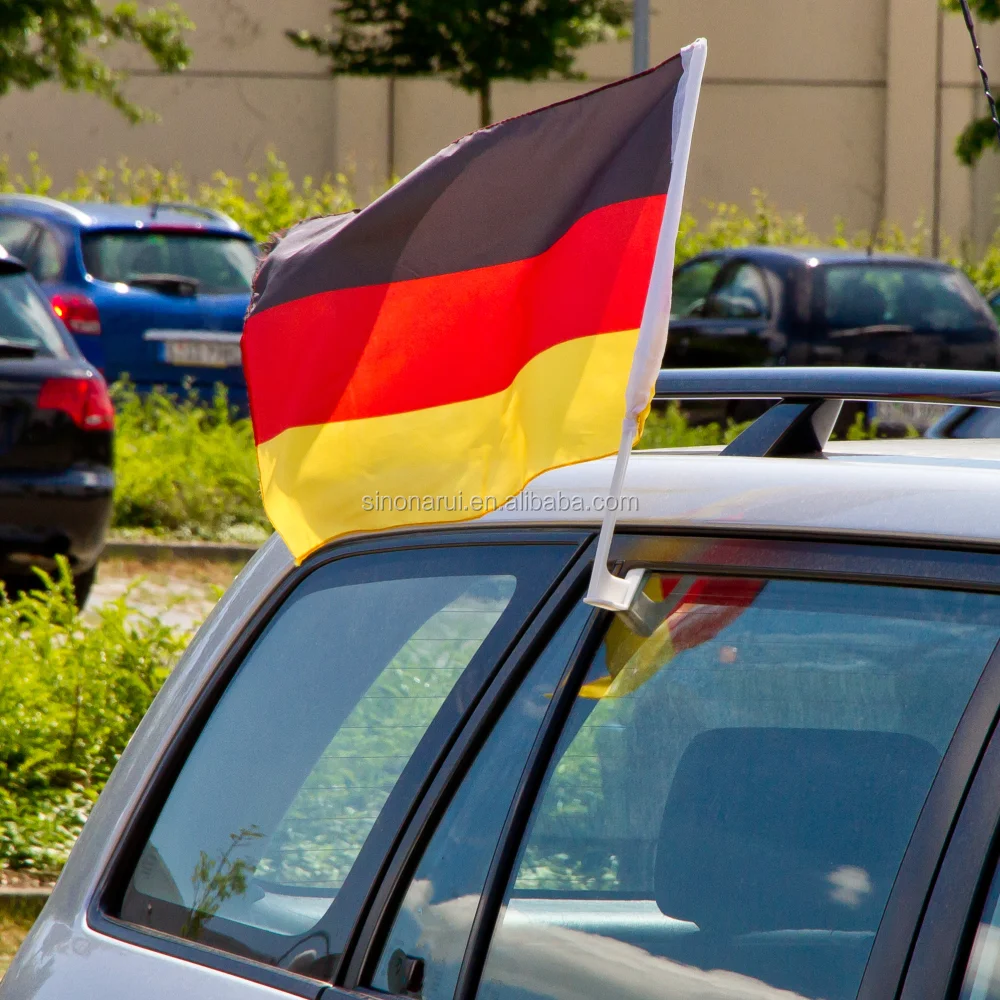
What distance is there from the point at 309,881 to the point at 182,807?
0.79 feet

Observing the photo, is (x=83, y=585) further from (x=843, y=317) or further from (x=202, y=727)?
(x=843, y=317)

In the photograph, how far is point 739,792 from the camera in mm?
1608

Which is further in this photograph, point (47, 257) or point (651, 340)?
point (47, 257)

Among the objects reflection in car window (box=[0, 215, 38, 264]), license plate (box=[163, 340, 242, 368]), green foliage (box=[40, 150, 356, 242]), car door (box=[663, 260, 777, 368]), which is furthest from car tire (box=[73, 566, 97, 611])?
green foliage (box=[40, 150, 356, 242])

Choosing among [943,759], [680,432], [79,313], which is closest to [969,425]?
[680,432]

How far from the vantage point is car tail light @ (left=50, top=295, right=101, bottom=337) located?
10.7 meters

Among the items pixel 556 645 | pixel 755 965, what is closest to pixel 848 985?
pixel 755 965

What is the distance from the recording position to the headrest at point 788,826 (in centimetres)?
150

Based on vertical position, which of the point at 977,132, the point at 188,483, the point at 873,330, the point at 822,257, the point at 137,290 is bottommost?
the point at 188,483

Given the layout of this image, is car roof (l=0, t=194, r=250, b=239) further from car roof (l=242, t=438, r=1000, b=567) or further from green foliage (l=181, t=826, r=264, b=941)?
car roof (l=242, t=438, r=1000, b=567)

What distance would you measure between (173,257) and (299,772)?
9.94 meters

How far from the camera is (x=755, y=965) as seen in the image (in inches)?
61.1

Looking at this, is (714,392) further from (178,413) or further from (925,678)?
(178,413)

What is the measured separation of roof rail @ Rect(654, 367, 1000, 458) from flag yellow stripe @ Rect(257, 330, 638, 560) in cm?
24
